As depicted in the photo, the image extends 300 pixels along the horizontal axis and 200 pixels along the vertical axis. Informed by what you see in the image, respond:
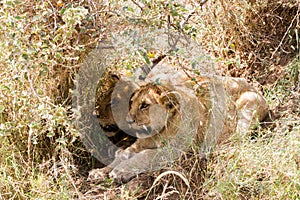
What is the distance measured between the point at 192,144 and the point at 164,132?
0.24 m

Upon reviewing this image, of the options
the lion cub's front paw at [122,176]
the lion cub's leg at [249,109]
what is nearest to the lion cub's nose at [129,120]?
the lion cub's front paw at [122,176]

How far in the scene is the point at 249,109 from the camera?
353cm

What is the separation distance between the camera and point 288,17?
4.13 meters

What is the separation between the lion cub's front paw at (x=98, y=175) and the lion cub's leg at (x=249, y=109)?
0.97 metres

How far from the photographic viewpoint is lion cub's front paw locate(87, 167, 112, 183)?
10.1ft

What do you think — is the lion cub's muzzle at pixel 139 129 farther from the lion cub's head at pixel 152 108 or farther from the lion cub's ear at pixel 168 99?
the lion cub's ear at pixel 168 99

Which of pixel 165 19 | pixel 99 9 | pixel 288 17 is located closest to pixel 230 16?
pixel 288 17

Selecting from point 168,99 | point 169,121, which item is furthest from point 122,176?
point 168,99

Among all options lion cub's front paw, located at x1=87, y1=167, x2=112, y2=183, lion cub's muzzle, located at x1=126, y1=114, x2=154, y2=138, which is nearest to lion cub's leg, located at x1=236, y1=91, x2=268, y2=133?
lion cub's muzzle, located at x1=126, y1=114, x2=154, y2=138

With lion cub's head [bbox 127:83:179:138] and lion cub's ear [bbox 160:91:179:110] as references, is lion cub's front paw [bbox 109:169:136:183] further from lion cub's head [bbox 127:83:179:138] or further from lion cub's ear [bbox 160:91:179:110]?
→ lion cub's ear [bbox 160:91:179:110]

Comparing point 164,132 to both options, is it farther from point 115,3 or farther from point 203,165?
point 115,3

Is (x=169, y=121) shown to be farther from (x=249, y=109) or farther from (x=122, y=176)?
(x=249, y=109)

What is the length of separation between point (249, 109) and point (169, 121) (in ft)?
2.30

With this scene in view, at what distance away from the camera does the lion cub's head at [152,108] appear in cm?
314
